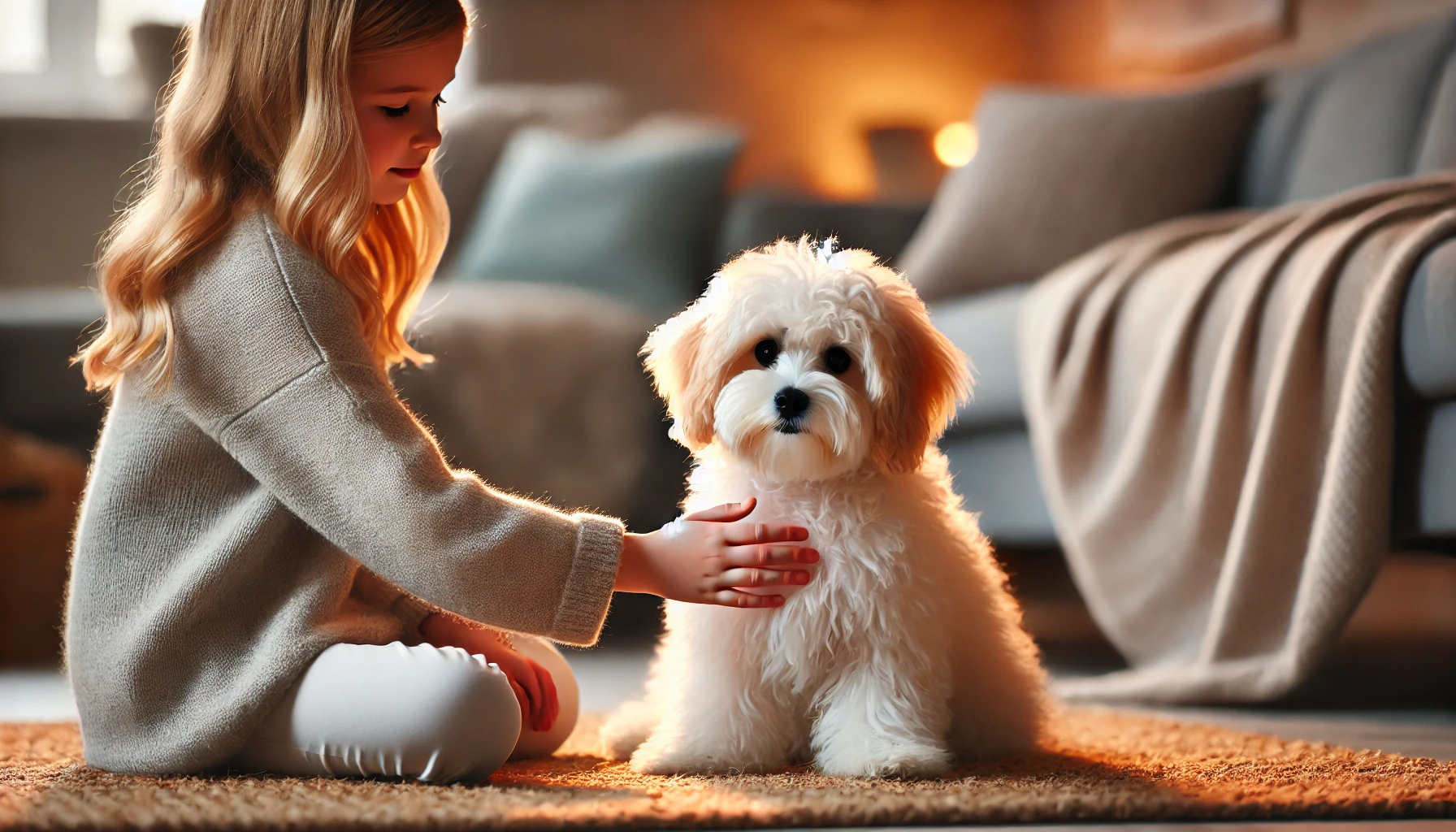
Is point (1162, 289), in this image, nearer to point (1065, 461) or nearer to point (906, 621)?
point (1065, 461)

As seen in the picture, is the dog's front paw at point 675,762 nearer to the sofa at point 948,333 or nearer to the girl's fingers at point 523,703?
the girl's fingers at point 523,703

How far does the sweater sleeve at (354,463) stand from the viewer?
1.06 m

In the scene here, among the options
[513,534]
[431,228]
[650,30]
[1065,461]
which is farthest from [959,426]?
[650,30]

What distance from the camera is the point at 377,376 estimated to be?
1127mm

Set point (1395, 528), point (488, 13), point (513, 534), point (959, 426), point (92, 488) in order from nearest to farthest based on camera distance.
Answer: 1. point (513, 534)
2. point (92, 488)
3. point (1395, 528)
4. point (959, 426)
5. point (488, 13)

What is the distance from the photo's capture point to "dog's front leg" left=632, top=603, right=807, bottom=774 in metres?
1.15

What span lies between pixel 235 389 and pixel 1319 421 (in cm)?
124

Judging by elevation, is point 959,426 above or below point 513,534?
above

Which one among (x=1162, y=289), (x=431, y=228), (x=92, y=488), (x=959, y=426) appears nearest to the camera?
(x=92, y=488)

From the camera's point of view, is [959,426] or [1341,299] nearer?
[1341,299]

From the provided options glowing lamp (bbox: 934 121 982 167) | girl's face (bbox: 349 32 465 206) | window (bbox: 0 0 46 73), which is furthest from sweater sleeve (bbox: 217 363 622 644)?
window (bbox: 0 0 46 73)

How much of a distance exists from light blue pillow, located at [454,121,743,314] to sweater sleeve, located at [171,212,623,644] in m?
1.80

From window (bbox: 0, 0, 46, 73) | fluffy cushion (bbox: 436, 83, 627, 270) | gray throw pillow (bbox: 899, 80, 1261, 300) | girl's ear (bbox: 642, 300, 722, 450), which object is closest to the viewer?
girl's ear (bbox: 642, 300, 722, 450)

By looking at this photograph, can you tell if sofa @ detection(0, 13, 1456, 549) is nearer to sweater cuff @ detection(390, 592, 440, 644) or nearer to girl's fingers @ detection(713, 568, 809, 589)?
sweater cuff @ detection(390, 592, 440, 644)
